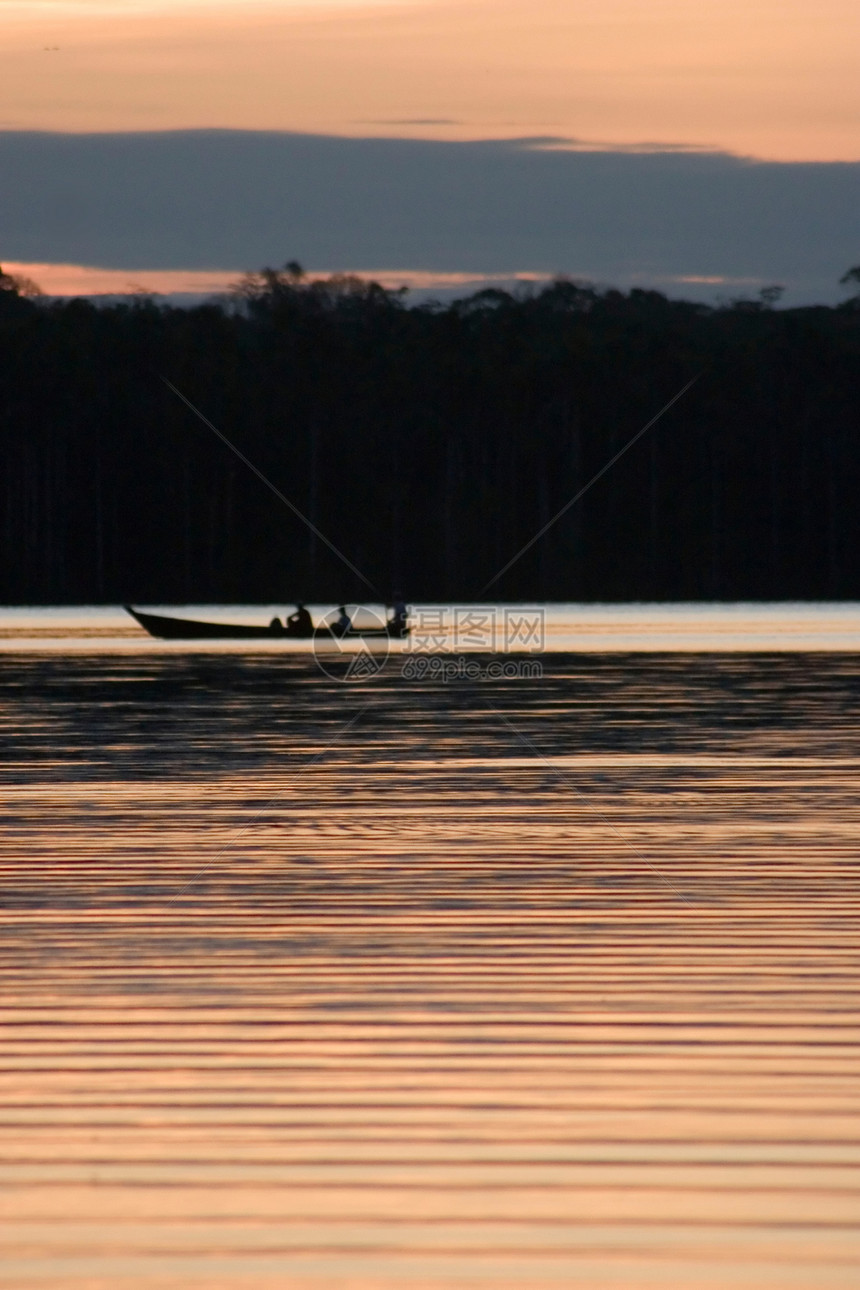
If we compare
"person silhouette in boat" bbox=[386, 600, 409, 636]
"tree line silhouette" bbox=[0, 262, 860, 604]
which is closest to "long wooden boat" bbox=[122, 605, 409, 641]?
"person silhouette in boat" bbox=[386, 600, 409, 636]

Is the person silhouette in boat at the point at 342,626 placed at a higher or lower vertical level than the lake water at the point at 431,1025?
higher

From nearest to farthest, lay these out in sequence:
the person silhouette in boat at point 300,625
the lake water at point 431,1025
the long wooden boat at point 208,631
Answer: the lake water at point 431,1025
the person silhouette in boat at point 300,625
the long wooden boat at point 208,631

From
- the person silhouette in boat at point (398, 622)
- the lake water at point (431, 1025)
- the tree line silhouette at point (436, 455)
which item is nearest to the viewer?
the lake water at point (431, 1025)

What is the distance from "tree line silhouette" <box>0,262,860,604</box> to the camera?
353 feet

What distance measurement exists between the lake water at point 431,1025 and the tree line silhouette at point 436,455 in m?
87.8

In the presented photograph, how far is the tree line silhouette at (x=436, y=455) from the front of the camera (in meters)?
108

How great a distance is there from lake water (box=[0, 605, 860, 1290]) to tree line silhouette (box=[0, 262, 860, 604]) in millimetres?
87779

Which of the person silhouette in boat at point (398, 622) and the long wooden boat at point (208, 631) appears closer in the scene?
the person silhouette in boat at point (398, 622)

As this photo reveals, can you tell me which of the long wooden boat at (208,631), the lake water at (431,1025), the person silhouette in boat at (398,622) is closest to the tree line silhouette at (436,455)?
the long wooden boat at (208,631)

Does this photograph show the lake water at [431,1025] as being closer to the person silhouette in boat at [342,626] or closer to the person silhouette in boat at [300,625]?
the person silhouette in boat at [342,626]

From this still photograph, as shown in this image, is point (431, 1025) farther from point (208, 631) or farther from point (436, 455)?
point (436, 455)

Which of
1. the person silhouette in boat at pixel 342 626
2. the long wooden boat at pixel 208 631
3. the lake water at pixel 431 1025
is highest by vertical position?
the person silhouette in boat at pixel 342 626

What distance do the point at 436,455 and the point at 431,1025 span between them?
4221 inches

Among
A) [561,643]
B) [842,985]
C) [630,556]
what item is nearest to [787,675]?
[561,643]
